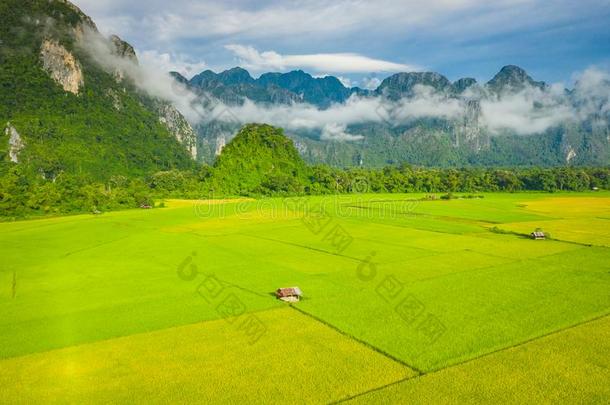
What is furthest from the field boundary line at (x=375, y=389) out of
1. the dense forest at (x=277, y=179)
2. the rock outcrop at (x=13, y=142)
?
the rock outcrop at (x=13, y=142)

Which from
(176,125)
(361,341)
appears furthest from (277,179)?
(361,341)

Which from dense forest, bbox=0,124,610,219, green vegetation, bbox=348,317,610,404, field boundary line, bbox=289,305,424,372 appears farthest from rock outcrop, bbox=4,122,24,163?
green vegetation, bbox=348,317,610,404

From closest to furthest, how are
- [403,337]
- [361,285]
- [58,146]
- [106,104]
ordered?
[403,337] → [361,285] → [58,146] → [106,104]

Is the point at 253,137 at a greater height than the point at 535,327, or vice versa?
the point at 253,137

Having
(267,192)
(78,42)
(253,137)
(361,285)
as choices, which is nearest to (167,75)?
(78,42)

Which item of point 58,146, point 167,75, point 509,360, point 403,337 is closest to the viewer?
point 509,360

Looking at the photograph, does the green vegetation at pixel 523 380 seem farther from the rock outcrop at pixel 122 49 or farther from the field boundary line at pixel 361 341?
the rock outcrop at pixel 122 49

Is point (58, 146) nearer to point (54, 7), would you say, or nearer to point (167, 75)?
point (54, 7)
